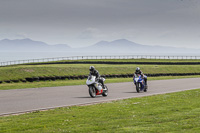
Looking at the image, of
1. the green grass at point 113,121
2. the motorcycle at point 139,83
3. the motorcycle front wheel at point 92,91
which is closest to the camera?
the green grass at point 113,121

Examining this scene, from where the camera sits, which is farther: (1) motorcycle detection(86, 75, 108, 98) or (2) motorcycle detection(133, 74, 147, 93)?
(2) motorcycle detection(133, 74, 147, 93)

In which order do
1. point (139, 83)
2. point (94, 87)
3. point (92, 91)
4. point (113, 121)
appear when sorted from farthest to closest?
point (139, 83) → point (94, 87) → point (92, 91) → point (113, 121)

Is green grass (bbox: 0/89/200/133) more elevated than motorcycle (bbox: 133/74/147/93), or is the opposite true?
motorcycle (bbox: 133/74/147/93)

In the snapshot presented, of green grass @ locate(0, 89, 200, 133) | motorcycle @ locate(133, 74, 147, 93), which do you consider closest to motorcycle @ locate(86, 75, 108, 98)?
motorcycle @ locate(133, 74, 147, 93)

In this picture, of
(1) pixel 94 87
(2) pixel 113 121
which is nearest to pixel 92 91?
(1) pixel 94 87

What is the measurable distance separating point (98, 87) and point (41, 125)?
9.87 metres

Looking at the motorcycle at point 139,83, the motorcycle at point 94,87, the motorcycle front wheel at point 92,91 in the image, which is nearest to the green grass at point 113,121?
the motorcycle at point 94,87

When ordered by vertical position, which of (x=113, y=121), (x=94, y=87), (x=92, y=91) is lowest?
(x=113, y=121)

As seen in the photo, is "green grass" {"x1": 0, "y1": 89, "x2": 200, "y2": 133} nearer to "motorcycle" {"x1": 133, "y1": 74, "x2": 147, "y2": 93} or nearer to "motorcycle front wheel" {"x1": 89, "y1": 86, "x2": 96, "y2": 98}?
"motorcycle front wheel" {"x1": 89, "y1": 86, "x2": 96, "y2": 98}

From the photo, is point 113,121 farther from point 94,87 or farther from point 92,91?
point 94,87

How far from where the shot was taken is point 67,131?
902 cm

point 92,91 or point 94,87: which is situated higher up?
point 94,87

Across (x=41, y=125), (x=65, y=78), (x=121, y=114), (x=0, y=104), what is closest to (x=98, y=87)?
(x=0, y=104)

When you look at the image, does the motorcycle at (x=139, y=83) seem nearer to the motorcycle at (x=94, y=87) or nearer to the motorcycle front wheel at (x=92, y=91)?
the motorcycle at (x=94, y=87)
